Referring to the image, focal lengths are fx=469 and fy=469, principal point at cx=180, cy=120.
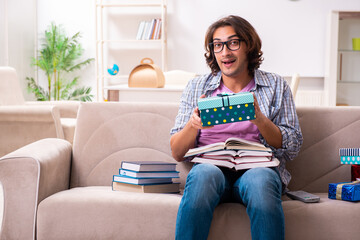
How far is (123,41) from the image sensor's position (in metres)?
6.39

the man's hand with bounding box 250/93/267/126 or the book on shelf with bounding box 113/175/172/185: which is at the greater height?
the man's hand with bounding box 250/93/267/126

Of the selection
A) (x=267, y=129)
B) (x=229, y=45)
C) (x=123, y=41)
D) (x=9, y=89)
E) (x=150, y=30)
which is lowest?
(x=267, y=129)

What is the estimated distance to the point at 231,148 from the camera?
1.80 m

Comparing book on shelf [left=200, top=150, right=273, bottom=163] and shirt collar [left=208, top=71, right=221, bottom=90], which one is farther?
shirt collar [left=208, top=71, right=221, bottom=90]

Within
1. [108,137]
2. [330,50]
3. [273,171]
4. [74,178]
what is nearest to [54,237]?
[74,178]

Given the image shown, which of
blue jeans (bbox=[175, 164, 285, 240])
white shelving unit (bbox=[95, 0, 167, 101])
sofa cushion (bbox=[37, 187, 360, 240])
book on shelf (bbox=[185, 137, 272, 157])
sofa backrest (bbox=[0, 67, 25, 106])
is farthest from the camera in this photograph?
white shelving unit (bbox=[95, 0, 167, 101])

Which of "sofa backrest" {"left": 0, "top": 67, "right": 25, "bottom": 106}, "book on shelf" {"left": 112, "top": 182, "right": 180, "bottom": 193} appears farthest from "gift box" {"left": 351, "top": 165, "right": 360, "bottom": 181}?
Answer: "sofa backrest" {"left": 0, "top": 67, "right": 25, "bottom": 106}

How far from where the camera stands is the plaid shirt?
6.28ft

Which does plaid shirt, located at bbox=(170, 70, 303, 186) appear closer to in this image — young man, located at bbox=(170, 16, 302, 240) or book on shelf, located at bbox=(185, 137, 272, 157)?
young man, located at bbox=(170, 16, 302, 240)

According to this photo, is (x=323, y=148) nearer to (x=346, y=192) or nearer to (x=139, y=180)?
(x=346, y=192)

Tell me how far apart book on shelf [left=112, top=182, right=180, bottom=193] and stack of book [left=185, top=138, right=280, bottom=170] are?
19 centimetres

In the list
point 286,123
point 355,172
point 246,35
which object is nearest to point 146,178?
point 286,123

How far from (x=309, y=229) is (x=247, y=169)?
1.05 ft

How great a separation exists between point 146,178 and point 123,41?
4721 millimetres
